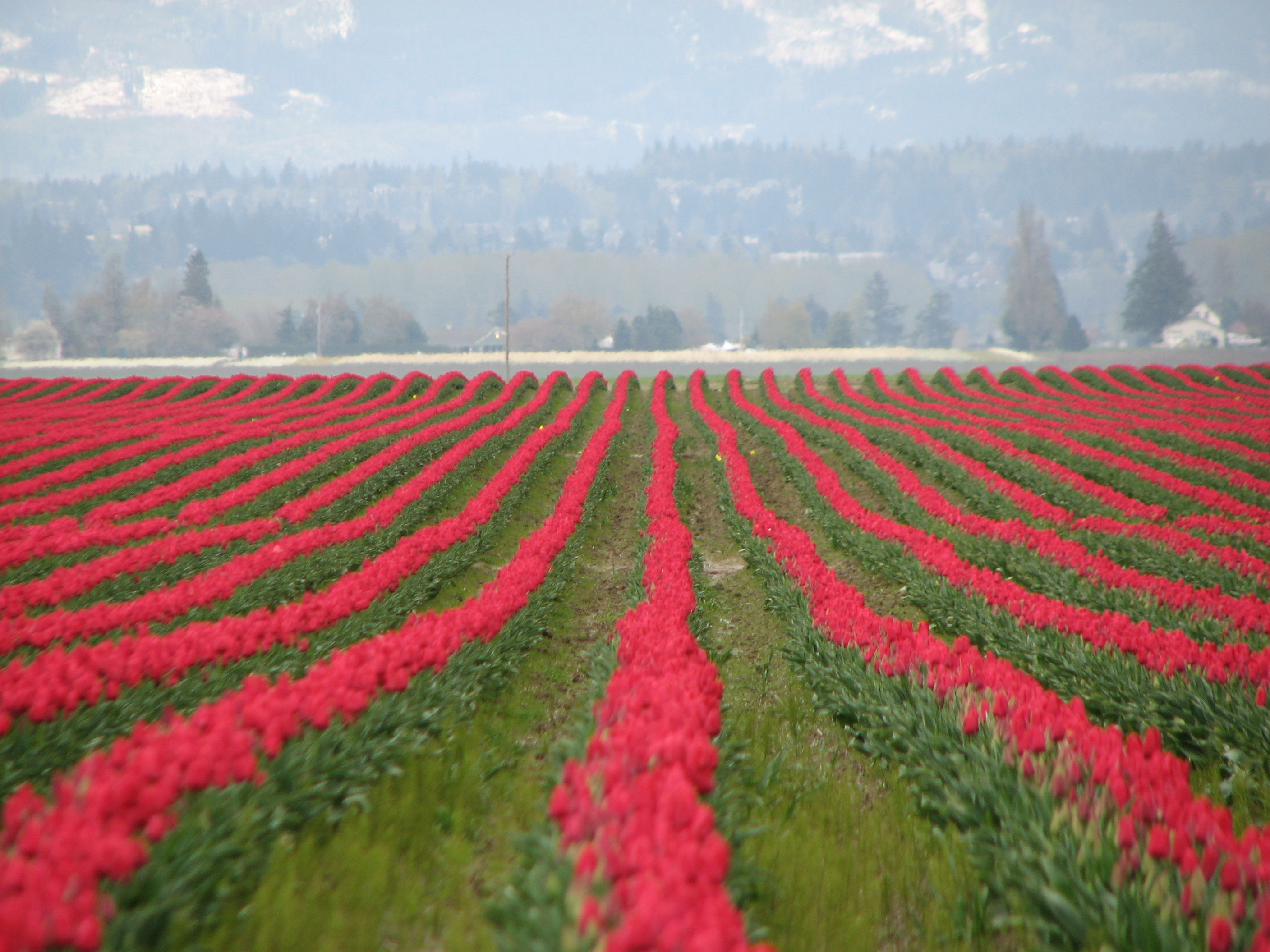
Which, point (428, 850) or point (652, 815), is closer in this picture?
point (652, 815)

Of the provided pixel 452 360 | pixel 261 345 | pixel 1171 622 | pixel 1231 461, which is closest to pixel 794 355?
pixel 452 360

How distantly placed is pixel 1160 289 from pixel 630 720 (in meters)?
153

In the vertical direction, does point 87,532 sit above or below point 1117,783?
below

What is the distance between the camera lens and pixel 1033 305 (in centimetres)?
13175

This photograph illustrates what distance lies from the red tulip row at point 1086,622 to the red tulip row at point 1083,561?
2.22ft

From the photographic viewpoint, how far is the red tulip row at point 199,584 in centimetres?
682

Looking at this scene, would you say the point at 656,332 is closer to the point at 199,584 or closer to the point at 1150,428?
the point at 1150,428

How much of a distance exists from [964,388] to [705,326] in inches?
5072

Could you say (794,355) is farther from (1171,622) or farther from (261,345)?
(261,345)

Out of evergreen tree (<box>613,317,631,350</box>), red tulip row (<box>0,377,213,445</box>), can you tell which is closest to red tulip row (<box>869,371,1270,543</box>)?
red tulip row (<box>0,377,213,445</box>)

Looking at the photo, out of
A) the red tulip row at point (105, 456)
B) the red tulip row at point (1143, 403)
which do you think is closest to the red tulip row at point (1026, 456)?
the red tulip row at point (1143, 403)

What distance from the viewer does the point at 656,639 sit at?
252 inches

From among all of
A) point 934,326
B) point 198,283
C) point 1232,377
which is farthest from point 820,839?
point 934,326

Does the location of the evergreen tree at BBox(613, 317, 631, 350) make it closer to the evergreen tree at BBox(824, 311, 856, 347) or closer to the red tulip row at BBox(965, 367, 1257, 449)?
the evergreen tree at BBox(824, 311, 856, 347)
